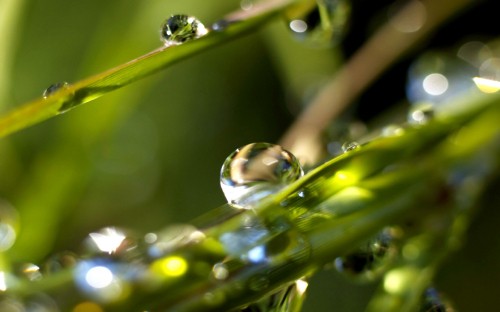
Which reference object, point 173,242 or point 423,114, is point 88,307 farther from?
point 423,114

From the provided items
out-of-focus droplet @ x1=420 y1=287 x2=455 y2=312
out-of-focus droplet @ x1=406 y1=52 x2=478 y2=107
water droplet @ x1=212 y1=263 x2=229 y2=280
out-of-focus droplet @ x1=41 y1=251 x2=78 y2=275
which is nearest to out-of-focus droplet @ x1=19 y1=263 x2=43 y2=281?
out-of-focus droplet @ x1=41 y1=251 x2=78 y2=275

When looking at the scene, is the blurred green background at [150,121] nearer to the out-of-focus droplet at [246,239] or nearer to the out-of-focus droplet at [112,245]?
the out-of-focus droplet at [112,245]

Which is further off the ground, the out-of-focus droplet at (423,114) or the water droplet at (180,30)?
the water droplet at (180,30)

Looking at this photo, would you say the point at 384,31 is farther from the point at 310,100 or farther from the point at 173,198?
the point at 173,198

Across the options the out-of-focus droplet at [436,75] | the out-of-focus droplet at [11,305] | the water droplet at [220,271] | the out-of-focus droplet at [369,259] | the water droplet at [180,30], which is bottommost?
the water droplet at [220,271]

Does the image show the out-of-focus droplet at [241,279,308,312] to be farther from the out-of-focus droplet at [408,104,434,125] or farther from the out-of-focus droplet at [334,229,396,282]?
the out-of-focus droplet at [408,104,434,125]

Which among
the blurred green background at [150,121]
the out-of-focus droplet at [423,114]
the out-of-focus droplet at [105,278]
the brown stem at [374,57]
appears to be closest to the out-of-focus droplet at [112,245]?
the out-of-focus droplet at [105,278]
